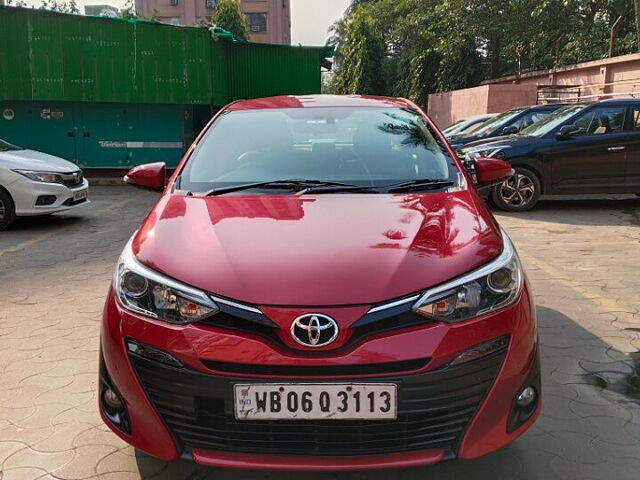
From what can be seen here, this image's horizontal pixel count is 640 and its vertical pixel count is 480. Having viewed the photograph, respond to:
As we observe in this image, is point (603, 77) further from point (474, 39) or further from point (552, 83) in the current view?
point (474, 39)

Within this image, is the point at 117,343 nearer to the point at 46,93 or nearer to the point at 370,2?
the point at 46,93

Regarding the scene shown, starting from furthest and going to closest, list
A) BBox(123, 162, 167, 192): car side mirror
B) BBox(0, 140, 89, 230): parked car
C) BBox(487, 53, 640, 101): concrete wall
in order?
BBox(487, 53, 640, 101): concrete wall < BBox(0, 140, 89, 230): parked car < BBox(123, 162, 167, 192): car side mirror

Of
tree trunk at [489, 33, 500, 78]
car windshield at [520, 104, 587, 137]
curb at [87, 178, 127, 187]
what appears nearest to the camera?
car windshield at [520, 104, 587, 137]

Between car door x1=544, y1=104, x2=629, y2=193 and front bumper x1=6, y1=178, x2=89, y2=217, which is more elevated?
car door x1=544, y1=104, x2=629, y2=193

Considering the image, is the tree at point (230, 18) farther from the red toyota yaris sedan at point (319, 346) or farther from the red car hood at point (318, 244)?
the red toyota yaris sedan at point (319, 346)

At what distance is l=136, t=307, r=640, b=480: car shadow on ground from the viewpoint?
2.38 m

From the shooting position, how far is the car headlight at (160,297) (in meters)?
2.02

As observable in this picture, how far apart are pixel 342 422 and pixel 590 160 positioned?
774 cm

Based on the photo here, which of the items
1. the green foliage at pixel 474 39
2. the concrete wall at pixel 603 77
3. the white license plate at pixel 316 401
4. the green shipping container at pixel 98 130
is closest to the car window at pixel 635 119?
the concrete wall at pixel 603 77

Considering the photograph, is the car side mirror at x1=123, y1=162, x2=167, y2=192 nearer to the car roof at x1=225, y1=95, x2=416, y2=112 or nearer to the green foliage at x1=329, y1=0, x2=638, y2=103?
the car roof at x1=225, y1=95, x2=416, y2=112

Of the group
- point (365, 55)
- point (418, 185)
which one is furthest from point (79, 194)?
point (365, 55)

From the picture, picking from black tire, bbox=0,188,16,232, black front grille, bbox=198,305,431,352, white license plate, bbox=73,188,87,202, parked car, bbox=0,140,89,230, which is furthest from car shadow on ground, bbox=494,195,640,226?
black front grille, bbox=198,305,431,352

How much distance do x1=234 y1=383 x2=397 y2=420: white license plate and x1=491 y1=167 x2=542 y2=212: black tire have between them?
7.12 metres

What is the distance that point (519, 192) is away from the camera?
8.57 meters
